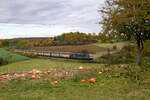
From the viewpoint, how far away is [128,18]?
877 cm

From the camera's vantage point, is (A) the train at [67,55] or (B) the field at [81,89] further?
(A) the train at [67,55]

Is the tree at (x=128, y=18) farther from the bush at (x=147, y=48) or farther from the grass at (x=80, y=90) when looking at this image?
the bush at (x=147, y=48)

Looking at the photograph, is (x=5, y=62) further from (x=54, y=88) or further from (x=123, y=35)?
(x=54, y=88)

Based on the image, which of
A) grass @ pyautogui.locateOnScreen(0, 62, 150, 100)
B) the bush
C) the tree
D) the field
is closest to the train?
the bush

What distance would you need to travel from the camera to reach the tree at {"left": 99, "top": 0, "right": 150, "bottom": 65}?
28.6 feet

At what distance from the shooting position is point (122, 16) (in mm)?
8898

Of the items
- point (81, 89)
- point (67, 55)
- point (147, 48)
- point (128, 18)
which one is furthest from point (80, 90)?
point (67, 55)

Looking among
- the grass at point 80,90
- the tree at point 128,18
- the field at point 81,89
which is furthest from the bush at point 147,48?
the grass at point 80,90

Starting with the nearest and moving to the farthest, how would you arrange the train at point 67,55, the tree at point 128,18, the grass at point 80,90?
the grass at point 80,90
the tree at point 128,18
the train at point 67,55

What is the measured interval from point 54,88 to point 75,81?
104 centimetres

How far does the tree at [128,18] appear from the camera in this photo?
8711mm

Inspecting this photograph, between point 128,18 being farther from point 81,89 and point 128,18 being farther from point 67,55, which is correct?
point 67,55

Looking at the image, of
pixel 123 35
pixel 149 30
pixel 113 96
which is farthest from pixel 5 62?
pixel 113 96

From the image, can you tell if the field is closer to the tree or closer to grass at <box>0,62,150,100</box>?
grass at <box>0,62,150,100</box>
